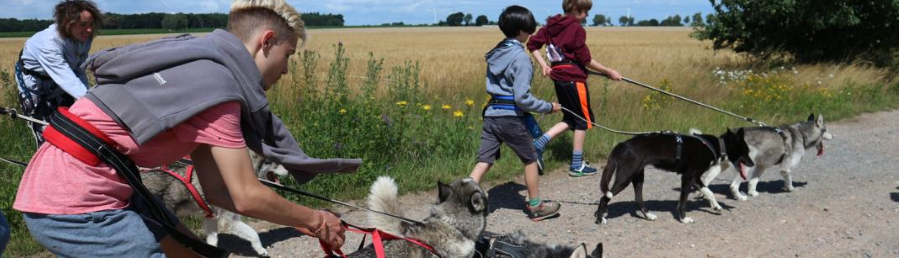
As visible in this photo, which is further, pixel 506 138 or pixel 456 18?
pixel 456 18

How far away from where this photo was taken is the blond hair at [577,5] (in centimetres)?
786

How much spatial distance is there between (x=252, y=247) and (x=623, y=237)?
3265 millimetres

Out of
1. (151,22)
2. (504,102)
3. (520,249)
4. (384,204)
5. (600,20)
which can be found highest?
(504,102)

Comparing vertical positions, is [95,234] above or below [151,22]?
above

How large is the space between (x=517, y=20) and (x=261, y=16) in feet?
13.0

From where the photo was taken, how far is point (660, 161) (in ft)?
22.6

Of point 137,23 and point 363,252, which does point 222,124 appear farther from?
point 137,23

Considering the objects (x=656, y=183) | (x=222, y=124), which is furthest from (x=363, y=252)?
(x=656, y=183)

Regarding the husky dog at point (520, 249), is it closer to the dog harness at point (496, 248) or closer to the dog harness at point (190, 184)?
the dog harness at point (496, 248)

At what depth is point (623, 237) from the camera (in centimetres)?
632

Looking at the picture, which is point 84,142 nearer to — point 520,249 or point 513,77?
point 520,249

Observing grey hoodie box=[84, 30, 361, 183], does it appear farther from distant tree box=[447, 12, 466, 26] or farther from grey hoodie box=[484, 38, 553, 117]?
distant tree box=[447, 12, 466, 26]

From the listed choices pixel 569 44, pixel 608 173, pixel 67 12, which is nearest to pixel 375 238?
pixel 608 173

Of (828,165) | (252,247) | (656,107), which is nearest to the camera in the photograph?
(252,247)
